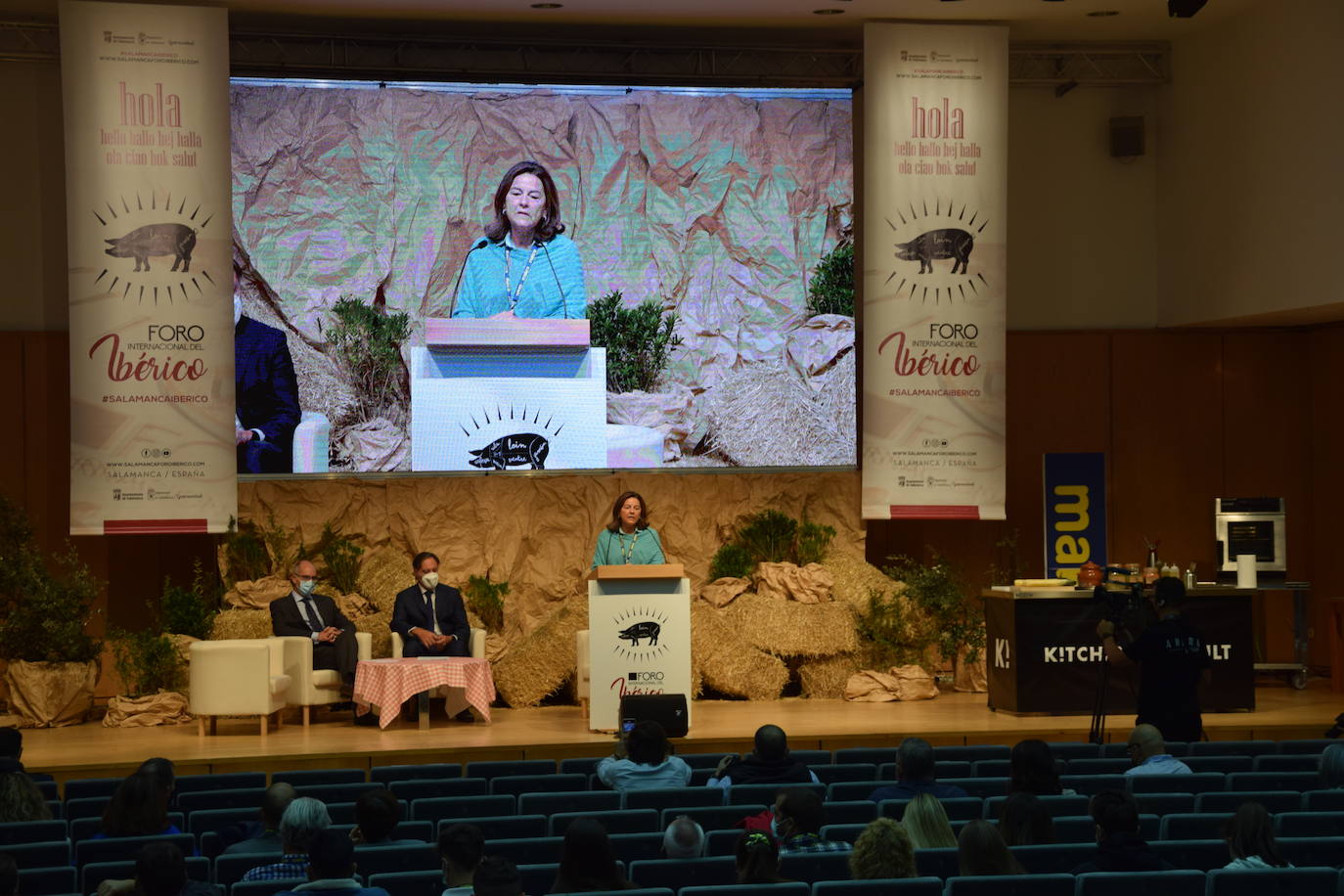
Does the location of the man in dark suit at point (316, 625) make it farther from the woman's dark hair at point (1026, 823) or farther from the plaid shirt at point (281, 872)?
the woman's dark hair at point (1026, 823)

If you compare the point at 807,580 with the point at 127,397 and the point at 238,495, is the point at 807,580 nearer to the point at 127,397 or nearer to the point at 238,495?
the point at 238,495

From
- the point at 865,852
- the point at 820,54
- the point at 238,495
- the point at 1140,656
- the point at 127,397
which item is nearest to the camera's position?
the point at 865,852

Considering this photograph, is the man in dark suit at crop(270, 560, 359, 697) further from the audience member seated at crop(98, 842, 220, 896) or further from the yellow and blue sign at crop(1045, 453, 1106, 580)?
the audience member seated at crop(98, 842, 220, 896)

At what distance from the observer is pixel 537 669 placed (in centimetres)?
1171

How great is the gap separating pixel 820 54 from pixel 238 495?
5.90 m

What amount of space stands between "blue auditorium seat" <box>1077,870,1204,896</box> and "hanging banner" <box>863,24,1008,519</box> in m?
8.02

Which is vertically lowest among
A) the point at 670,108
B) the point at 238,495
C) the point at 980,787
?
the point at 980,787

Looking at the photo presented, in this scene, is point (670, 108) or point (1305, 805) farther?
point (670, 108)

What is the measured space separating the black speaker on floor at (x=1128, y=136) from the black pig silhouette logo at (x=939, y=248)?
2.19 meters

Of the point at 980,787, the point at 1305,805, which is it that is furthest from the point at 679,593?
the point at 1305,805

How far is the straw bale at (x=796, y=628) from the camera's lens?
12.1 metres

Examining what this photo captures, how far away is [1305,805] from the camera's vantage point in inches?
236

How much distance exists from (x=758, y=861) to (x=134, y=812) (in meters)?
2.28

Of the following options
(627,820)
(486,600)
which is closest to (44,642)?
(486,600)
